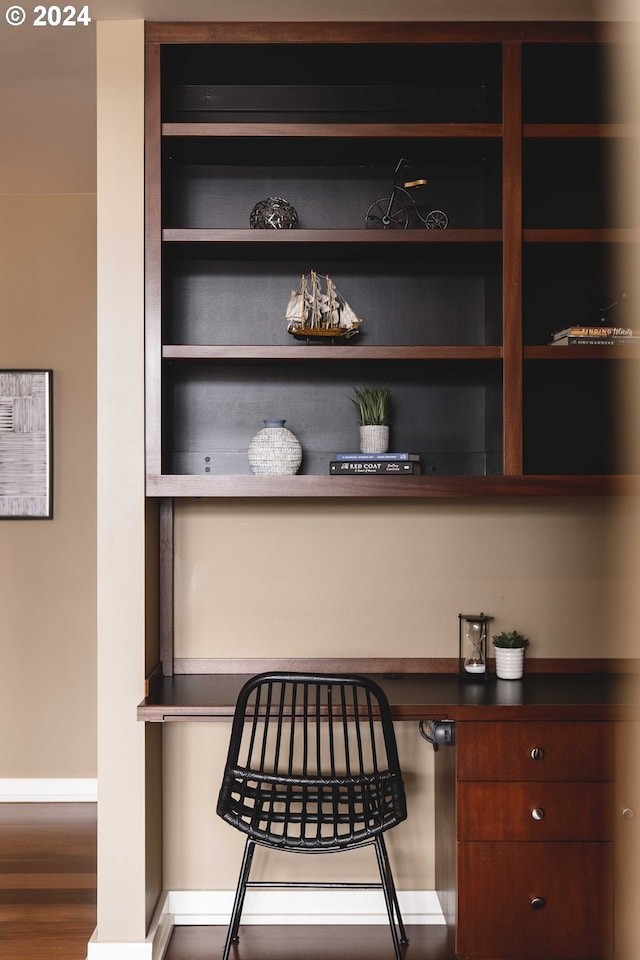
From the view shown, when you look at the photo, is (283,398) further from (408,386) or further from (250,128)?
(250,128)

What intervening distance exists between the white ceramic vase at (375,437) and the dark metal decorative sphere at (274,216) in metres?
0.66

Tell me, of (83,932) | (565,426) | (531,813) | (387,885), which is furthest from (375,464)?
(83,932)

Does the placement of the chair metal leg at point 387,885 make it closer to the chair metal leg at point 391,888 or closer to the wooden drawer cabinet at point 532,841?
the chair metal leg at point 391,888

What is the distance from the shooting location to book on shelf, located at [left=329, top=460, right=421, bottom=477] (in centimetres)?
238

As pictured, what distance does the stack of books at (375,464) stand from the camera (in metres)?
2.38

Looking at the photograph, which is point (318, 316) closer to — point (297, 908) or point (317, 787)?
point (317, 787)

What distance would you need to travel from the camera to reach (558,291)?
2615mm

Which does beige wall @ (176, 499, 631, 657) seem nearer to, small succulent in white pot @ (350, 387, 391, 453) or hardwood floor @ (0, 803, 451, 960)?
small succulent in white pot @ (350, 387, 391, 453)

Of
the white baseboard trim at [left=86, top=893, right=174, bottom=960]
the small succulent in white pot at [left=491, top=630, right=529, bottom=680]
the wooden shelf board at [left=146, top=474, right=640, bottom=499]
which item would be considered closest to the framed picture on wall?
the wooden shelf board at [left=146, top=474, right=640, bottom=499]

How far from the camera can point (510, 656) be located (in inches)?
98.2

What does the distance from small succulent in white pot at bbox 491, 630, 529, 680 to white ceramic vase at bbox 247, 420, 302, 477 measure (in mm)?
859

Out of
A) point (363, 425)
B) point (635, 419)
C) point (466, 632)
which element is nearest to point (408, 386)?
point (363, 425)

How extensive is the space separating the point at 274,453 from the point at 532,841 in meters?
1.29

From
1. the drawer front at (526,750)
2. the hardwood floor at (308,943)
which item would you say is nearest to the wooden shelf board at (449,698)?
the drawer front at (526,750)
